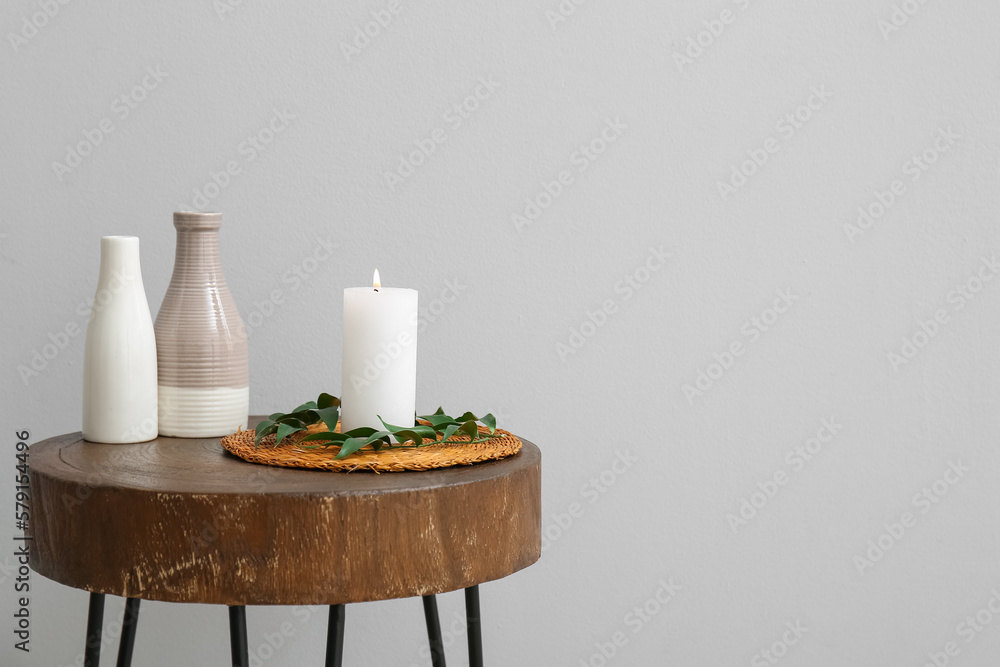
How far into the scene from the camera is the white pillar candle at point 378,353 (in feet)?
2.89

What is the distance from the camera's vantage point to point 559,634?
1.43m

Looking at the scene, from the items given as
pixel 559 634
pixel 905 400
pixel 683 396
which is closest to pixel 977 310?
pixel 905 400

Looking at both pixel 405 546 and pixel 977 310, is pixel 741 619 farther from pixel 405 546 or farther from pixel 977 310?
pixel 405 546

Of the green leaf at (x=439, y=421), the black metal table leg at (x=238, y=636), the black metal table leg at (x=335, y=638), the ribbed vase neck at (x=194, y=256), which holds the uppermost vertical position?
the ribbed vase neck at (x=194, y=256)

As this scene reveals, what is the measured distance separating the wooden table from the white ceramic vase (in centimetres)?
13

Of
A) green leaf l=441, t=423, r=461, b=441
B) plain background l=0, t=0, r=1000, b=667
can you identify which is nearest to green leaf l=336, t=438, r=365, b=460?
green leaf l=441, t=423, r=461, b=441

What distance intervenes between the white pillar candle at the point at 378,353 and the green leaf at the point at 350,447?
51 mm

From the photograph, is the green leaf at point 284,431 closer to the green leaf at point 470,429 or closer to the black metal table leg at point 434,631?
the green leaf at point 470,429

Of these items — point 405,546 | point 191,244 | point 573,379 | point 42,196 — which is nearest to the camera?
point 405,546

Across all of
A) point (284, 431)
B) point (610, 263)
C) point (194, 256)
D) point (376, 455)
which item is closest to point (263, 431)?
point (284, 431)

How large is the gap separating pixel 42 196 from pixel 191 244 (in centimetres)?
40

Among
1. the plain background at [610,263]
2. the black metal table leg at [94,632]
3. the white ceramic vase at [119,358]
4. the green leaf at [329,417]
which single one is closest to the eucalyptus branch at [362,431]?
the green leaf at [329,417]

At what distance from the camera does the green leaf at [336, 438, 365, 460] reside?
0.84 meters

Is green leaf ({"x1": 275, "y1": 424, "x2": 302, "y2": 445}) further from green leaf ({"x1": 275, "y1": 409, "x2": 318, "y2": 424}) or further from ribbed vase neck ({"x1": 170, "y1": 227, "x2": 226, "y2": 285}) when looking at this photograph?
ribbed vase neck ({"x1": 170, "y1": 227, "x2": 226, "y2": 285})
